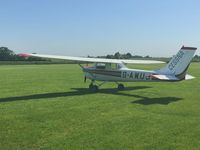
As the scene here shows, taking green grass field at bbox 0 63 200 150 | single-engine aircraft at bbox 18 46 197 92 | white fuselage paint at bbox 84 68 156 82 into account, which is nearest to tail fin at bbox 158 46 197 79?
single-engine aircraft at bbox 18 46 197 92

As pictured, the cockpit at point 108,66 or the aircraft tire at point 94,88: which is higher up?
the cockpit at point 108,66

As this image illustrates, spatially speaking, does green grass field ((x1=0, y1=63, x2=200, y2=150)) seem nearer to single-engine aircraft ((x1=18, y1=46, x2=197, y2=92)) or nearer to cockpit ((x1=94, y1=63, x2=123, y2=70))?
single-engine aircraft ((x1=18, y1=46, x2=197, y2=92))

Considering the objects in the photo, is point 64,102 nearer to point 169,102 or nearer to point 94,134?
point 169,102

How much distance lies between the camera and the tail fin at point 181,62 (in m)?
14.0

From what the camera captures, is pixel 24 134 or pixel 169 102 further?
pixel 169 102

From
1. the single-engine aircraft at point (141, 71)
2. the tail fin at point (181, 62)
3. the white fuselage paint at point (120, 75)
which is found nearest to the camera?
the tail fin at point (181, 62)

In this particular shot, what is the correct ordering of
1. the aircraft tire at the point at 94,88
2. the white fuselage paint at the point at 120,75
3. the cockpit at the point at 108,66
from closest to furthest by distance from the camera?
the white fuselage paint at the point at 120,75 < the aircraft tire at the point at 94,88 < the cockpit at the point at 108,66

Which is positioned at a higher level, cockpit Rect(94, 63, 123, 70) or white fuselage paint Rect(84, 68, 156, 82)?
cockpit Rect(94, 63, 123, 70)

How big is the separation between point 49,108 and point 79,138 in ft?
13.8

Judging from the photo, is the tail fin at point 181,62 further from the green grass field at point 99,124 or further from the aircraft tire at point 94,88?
the aircraft tire at point 94,88

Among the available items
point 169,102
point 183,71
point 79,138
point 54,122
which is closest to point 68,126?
point 54,122

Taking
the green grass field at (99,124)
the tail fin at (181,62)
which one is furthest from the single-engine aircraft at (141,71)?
the green grass field at (99,124)

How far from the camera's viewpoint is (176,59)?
569 inches

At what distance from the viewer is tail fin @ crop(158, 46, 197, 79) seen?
14.0 meters
